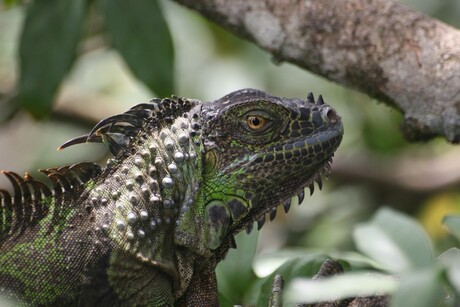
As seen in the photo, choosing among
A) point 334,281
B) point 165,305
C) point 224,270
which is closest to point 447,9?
point 224,270

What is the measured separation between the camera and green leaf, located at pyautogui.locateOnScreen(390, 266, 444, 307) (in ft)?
7.52

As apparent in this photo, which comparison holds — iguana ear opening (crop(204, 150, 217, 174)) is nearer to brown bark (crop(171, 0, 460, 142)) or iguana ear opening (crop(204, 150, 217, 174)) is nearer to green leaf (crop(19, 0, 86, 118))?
brown bark (crop(171, 0, 460, 142))

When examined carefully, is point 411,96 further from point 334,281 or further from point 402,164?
point 402,164

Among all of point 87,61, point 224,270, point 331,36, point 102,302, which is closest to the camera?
point 102,302

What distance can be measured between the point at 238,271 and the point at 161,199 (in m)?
0.65

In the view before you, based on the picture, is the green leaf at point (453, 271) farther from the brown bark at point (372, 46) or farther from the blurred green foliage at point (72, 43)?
the blurred green foliage at point (72, 43)

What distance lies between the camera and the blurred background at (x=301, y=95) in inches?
320

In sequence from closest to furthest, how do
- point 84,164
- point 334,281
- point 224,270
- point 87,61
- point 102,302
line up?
point 334,281
point 102,302
point 84,164
point 224,270
point 87,61

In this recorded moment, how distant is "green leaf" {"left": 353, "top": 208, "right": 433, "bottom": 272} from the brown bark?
21.3 inches

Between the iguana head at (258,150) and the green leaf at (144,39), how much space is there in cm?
162

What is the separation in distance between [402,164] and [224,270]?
14.4ft

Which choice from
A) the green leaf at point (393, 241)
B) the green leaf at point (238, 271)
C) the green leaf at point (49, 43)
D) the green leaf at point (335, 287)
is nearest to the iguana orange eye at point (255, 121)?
the green leaf at point (238, 271)

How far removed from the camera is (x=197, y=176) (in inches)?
159

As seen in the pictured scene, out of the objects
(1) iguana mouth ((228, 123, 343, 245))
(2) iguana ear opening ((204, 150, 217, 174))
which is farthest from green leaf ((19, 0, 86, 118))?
(1) iguana mouth ((228, 123, 343, 245))
